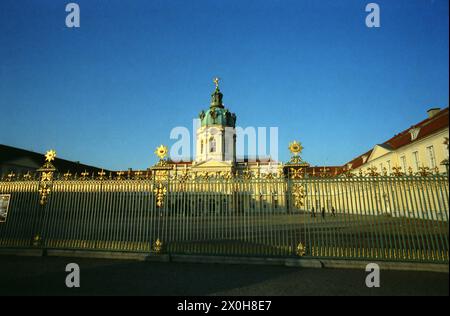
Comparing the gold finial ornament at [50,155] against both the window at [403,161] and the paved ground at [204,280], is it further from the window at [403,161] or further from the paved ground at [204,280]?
the window at [403,161]

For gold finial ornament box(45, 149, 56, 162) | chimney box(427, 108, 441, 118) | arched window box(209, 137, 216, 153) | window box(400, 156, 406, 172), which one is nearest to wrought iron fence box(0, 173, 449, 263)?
gold finial ornament box(45, 149, 56, 162)

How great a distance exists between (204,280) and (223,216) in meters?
2.57

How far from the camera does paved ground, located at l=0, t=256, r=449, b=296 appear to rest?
588 centimetres

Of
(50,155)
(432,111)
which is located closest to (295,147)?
(50,155)

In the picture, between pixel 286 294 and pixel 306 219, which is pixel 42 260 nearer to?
pixel 286 294

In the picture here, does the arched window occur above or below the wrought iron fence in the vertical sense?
above

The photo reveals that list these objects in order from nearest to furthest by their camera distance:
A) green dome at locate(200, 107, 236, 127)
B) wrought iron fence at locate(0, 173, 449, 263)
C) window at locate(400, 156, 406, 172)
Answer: wrought iron fence at locate(0, 173, 449, 263) → window at locate(400, 156, 406, 172) → green dome at locate(200, 107, 236, 127)

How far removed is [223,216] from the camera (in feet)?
29.3

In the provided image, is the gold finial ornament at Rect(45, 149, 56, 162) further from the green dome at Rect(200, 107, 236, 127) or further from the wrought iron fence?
the green dome at Rect(200, 107, 236, 127)

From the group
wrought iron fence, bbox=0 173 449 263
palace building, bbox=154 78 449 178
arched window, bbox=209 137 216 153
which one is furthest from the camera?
arched window, bbox=209 137 216 153

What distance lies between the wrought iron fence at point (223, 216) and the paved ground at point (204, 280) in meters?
0.84

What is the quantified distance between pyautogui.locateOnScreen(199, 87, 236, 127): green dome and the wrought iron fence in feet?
151

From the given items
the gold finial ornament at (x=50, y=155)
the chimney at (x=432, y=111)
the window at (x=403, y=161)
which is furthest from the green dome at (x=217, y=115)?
the gold finial ornament at (x=50, y=155)

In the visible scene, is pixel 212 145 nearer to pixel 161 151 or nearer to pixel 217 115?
pixel 217 115
